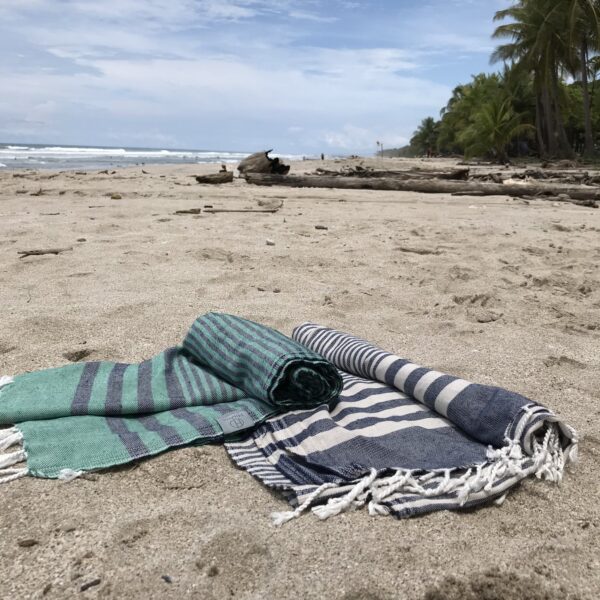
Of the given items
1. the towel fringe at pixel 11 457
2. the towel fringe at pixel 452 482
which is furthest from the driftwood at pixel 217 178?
the towel fringe at pixel 452 482

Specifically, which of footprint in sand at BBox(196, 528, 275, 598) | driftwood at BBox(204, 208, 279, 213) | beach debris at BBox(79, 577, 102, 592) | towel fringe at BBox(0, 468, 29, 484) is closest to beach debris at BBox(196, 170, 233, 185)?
driftwood at BBox(204, 208, 279, 213)

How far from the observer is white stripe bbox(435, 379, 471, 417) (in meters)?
1.96

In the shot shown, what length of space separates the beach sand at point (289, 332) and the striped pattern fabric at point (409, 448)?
6cm

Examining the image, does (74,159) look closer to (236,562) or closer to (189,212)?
(189,212)

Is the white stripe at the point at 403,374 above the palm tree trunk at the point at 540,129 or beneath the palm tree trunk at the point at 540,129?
beneath

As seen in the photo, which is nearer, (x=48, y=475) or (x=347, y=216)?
(x=48, y=475)

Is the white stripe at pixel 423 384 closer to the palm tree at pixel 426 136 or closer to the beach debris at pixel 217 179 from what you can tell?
the beach debris at pixel 217 179

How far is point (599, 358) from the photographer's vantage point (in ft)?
8.54

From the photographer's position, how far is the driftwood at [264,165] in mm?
11742

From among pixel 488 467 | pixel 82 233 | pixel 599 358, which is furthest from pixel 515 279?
pixel 82 233

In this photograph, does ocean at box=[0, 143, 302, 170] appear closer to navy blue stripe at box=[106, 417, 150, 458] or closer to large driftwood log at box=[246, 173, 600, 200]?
large driftwood log at box=[246, 173, 600, 200]

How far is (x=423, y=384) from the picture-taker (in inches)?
81.3

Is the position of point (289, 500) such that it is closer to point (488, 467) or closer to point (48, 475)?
point (488, 467)

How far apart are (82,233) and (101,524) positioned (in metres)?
4.34
